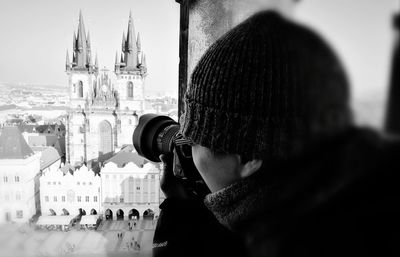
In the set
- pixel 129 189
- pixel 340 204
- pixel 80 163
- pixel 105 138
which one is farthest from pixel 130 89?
pixel 340 204

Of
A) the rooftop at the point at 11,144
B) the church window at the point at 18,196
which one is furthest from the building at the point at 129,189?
the church window at the point at 18,196

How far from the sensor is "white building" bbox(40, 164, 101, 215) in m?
4.80

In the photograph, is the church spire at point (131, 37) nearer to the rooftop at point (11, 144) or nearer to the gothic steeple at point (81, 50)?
the gothic steeple at point (81, 50)

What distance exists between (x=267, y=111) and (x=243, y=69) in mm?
27

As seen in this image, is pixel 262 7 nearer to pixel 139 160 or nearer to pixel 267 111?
pixel 267 111

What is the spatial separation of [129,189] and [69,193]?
1.06m

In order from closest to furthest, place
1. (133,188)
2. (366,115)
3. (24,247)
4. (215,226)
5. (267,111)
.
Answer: (366,115), (267,111), (215,226), (24,247), (133,188)

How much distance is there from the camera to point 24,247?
3.96ft

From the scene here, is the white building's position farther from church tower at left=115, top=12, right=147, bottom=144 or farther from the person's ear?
the person's ear

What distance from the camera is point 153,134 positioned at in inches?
15.5

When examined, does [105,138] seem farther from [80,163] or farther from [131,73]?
[131,73]

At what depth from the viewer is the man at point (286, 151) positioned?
0.27ft

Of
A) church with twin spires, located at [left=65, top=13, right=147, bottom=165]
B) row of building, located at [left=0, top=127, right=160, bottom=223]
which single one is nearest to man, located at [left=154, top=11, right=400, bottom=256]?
row of building, located at [left=0, top=127, right=160, bottom=223]

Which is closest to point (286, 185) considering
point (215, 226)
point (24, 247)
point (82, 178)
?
point (215, 226)
